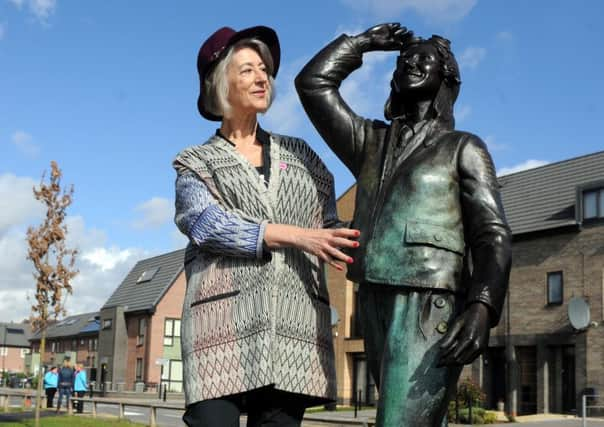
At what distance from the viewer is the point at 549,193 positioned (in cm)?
3244

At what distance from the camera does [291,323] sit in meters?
3.12

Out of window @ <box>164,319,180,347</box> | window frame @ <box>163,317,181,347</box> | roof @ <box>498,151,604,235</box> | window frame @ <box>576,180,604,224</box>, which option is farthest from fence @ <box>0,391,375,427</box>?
window @ <box>164,319,180,347</box>

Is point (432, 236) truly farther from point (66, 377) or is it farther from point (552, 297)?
point (552, 297)

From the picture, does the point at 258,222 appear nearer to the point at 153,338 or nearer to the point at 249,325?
the point at 249,325

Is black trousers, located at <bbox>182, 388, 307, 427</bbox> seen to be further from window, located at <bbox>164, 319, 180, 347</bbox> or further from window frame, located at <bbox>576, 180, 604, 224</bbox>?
window, located at <bbox>164, 319, 180, 347</bbox>

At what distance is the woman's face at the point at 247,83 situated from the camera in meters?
3.45

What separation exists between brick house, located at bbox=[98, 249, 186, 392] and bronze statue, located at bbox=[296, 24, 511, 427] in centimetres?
4900

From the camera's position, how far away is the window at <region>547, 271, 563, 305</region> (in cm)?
3001

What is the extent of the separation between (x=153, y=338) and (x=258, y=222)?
2118 inches

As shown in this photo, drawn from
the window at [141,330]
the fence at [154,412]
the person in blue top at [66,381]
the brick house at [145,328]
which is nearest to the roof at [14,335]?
the brick house at [145,328]

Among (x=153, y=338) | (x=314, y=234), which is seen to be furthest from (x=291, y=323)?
(x=153, y=338)

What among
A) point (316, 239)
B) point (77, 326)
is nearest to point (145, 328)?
Result: point (77, 326)

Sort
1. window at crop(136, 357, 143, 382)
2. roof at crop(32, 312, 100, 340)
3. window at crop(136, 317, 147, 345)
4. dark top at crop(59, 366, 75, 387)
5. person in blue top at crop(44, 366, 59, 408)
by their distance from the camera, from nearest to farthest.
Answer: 1. dark top at crop(59, 366, 75, 387)
2. person in blue top at crop(44, 366, 59, 408)
3. window at crop(136, 317, 147, 345)
4. window at crop(136, 357, 143, 382)
5. roof at crop(32, 312, 100, 340)

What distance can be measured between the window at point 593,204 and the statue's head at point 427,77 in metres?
26.8
